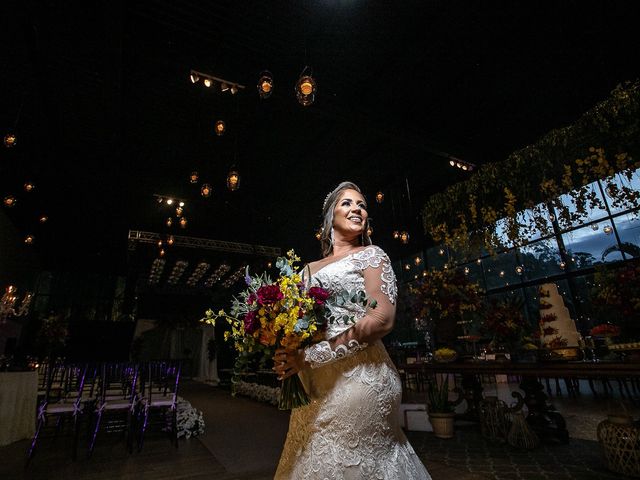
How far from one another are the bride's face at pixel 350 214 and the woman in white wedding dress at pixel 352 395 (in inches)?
8.2

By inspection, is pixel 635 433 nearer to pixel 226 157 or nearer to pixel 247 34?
pixel 247 34

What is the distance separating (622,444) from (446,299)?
6.99 feet

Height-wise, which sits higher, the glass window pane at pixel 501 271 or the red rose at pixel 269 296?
the glass window pane at pixel 501 271

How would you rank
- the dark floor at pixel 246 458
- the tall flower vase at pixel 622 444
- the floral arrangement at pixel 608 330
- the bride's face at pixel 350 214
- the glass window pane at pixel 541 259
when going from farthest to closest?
the glass window pane at pixel 541 259
the dark floor at pixel 246 458
the floral arrangement at pixel 608 330
the tall flower vase at pixel 622 444
the bride's face at pixel 350 214

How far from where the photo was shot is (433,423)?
4426mm

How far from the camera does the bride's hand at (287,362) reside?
4.06 feet

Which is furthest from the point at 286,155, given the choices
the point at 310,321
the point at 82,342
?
the point at 82,342

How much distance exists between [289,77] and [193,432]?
5930mm

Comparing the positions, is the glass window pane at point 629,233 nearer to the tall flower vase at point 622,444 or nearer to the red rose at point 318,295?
the tall flower vase at point 622,444

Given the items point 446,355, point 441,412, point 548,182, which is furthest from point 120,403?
point 548,182

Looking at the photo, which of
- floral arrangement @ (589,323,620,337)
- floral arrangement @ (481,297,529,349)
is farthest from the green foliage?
floral arrangement @ (589,323,620,337)

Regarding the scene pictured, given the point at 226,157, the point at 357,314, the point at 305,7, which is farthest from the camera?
the point at 226,157

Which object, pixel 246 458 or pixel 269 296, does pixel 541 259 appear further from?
pixel 269 296

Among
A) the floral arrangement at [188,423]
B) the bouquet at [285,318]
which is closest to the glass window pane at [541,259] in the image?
the floral arrangement at [188,423]
